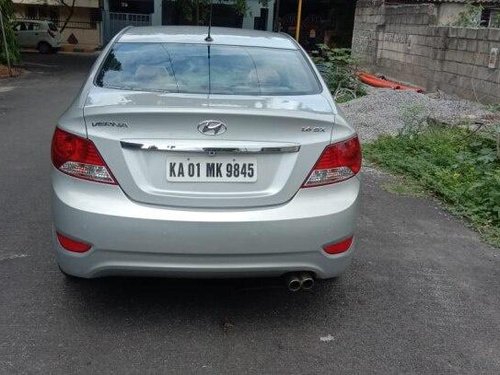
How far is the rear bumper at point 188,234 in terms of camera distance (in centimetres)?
288

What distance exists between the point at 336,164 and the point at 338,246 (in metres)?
0.45

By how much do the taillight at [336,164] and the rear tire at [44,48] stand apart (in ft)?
101

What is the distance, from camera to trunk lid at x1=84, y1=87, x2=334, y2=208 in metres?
2.90

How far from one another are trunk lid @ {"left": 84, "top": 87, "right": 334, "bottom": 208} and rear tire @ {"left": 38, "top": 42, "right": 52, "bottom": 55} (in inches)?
1200

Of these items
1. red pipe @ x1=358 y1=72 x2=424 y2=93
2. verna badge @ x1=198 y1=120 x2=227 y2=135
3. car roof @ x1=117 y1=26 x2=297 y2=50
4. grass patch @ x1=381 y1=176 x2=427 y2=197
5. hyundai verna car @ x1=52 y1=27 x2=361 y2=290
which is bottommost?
grass patch @ x1=381 y1=176 x2=427 y2=197

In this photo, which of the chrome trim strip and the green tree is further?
the green tree

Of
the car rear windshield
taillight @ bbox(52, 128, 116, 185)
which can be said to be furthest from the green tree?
taillight @ bbox(52, 128, 116, 185)

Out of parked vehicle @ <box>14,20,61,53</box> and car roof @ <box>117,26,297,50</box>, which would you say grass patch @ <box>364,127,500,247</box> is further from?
parked vehicle @ <box>14,20,61,53</box>

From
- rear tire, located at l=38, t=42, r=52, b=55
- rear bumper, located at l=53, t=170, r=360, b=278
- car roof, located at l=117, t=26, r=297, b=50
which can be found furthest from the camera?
rear tire, located at l=38, t=42, r=52, b=55

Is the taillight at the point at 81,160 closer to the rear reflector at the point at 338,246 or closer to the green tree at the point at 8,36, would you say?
the rear reflector at the point at 338,246

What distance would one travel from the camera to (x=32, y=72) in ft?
66.6

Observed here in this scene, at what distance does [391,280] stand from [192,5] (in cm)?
2806

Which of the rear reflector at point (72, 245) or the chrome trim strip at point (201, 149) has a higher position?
the chrome trim strip at point (201, 149)

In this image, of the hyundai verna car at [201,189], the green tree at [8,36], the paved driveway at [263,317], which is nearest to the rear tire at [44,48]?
the green tree at [8,36]
